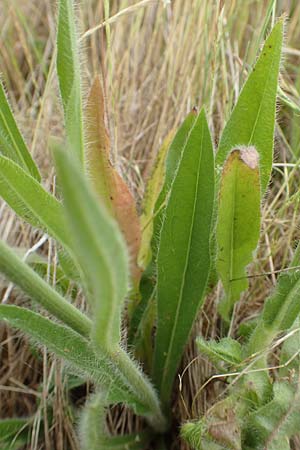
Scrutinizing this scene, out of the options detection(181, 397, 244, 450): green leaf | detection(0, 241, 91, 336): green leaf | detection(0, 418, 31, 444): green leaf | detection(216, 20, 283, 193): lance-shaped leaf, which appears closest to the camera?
detection(0, 241, 91, 336): green leaf

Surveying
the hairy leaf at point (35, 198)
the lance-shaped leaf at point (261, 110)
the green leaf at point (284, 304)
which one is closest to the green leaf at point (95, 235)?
the hairy leaf at point (35, 198)

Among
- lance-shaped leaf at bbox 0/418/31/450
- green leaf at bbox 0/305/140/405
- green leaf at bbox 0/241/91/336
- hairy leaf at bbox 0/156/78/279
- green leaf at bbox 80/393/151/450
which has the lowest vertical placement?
lance-shaped leaf at bbox 0/418/31/450

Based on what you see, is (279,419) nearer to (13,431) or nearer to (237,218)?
(237,218)

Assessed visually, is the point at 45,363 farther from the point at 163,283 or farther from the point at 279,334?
the point at 279,334

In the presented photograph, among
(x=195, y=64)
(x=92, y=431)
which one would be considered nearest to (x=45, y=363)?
(x=92, y=431)

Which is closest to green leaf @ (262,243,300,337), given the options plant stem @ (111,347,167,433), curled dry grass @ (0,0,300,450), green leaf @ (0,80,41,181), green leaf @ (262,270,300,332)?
green leaf @ (262,270,300,332)

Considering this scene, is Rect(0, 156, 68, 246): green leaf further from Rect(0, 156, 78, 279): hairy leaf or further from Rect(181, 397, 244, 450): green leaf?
Rect(181, 397, 244, 450): green leaf
